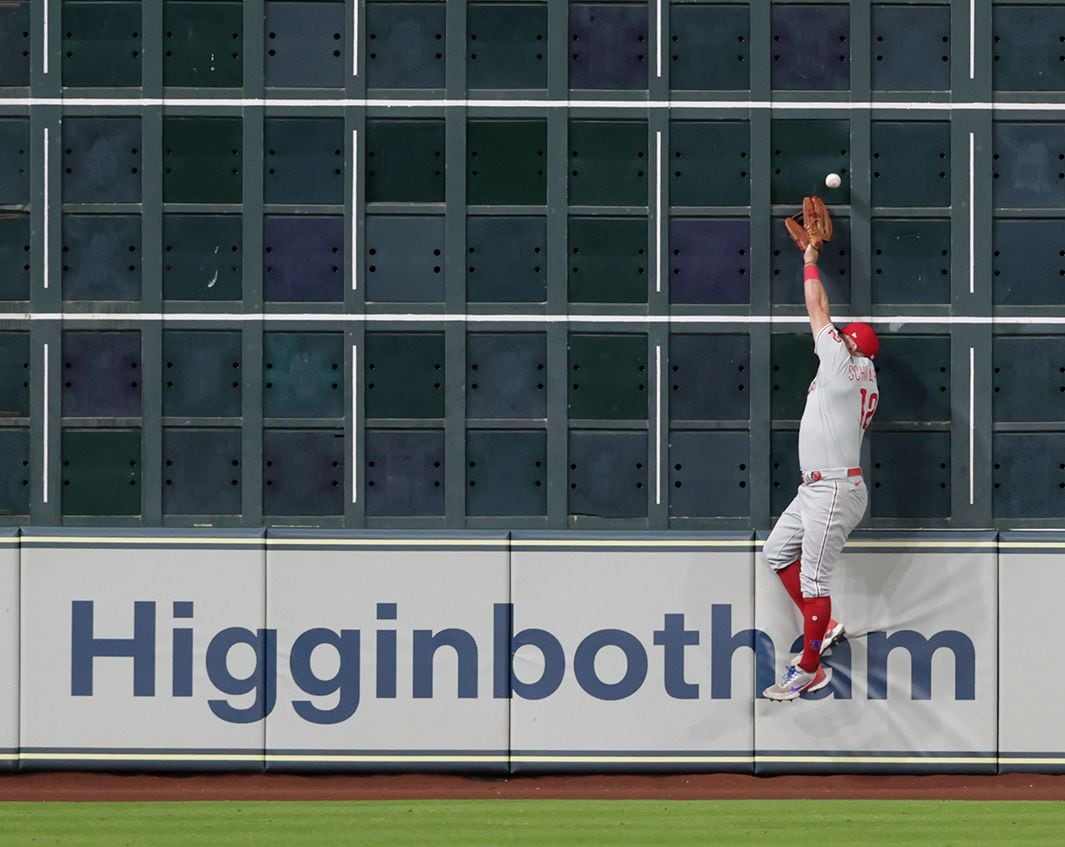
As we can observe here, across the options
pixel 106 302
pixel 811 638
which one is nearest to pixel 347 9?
pixel 106 302

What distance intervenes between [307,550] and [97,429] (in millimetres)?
1352

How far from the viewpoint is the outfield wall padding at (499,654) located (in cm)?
896

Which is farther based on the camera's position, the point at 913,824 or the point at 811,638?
the point at 811,638

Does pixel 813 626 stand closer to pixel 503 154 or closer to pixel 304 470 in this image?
pixel 304 470

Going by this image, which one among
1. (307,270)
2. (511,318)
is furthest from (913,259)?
(307,270)

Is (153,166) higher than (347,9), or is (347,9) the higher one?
(347,9)

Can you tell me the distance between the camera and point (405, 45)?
9.05m

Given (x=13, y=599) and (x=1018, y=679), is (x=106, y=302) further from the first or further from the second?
(x=1018, y=679)

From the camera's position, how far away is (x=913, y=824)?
26.0ft

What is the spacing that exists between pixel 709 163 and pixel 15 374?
13.2ft

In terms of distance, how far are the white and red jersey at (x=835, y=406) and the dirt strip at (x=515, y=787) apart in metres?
1.77

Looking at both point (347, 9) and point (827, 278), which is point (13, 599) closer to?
point (347, 9)

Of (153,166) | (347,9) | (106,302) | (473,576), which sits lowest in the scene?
(473,576)

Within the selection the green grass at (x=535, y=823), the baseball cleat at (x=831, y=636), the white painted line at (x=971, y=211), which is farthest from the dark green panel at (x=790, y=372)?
the green grass at (x=535, y=823)
